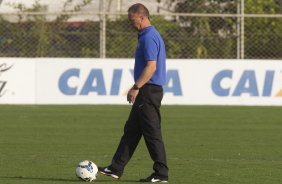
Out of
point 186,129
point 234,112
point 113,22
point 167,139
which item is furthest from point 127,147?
point 113,22

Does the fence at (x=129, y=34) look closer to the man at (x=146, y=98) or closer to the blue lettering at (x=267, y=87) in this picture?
the blue lettering at (x=267, y=87)

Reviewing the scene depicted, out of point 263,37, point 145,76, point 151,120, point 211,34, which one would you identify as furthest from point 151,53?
point 263,37

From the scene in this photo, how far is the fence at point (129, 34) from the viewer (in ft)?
96.1

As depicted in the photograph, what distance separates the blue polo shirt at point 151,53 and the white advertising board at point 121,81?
49.2ft

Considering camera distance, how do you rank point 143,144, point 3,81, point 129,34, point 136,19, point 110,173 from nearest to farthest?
1. point 136,19
2. point 110,173
3. point 143,144
4. point 3,81
5. point 129,34

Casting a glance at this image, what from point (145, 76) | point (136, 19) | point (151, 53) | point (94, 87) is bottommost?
point (94, 87)

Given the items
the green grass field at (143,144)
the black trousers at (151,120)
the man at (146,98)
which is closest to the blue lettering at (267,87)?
the green grass field at (143,144)

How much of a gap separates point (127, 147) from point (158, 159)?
438 mm

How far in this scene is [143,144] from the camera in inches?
671

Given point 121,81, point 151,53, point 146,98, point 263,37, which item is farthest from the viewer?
point 263,37

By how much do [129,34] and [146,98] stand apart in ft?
61.2

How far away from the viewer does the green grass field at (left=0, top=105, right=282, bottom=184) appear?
1248cm

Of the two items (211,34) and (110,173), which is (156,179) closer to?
(110,173)

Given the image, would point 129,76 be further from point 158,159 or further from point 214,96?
point 158,159
